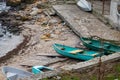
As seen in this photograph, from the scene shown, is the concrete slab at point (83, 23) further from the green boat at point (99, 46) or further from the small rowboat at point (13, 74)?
the small rowboat at point (13, 74)

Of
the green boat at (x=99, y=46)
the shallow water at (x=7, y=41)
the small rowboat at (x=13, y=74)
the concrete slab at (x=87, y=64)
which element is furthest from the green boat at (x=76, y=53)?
the shallow water at (x=7, y=41)

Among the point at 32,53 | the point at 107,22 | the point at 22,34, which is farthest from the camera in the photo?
the point at 22,34

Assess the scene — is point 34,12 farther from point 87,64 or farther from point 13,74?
point 87,64

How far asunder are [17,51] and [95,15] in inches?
219

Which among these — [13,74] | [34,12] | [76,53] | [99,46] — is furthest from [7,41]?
[13,74]

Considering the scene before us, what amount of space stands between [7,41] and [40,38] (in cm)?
185

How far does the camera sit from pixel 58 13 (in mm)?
20578

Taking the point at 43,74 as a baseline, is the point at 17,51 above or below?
below

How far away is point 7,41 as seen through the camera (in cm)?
1784

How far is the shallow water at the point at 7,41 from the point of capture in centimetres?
1655

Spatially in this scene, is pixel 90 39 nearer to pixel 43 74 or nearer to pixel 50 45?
pixel 50 45

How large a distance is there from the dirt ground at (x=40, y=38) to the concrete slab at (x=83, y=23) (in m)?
0.40

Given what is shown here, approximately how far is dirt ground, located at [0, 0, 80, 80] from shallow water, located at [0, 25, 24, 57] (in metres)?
0.59

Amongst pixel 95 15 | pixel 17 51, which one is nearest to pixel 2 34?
pixel 17 51
